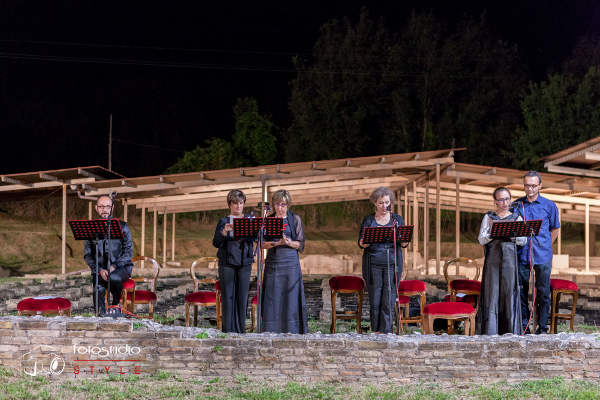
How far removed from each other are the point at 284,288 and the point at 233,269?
0.58 meters

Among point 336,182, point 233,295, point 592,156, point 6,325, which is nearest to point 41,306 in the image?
point 6,325

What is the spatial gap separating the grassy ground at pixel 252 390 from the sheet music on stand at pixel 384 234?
1.61m

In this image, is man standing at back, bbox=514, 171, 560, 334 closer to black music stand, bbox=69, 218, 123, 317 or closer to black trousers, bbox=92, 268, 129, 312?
black music stand, bbox=69, 218, 123, 317

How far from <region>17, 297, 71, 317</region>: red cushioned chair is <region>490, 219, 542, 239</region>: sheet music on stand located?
179 inches

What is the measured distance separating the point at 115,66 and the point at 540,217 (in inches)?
1826

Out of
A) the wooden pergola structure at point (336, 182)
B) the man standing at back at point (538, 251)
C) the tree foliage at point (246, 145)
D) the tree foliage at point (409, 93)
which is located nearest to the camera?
the man standing at back at point (538, 251)

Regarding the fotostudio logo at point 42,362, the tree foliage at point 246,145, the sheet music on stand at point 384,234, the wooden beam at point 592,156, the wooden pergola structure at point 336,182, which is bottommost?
the fotostudio logo at point 42,362

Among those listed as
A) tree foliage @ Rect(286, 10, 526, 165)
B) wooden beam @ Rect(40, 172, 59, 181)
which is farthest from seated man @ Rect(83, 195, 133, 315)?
tree foliage @ Rect(286, 10, 526, 165)

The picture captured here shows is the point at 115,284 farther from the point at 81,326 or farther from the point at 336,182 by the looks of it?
the point at 336,182

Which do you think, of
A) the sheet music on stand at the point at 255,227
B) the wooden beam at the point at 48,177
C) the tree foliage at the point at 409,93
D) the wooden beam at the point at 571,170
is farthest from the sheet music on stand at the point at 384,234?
the tree foliage at the point at 409,93

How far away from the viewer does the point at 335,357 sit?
5.69 meters

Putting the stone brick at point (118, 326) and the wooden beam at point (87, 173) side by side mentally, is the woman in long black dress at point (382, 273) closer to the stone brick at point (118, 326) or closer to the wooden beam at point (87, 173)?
the stone brick at point (118, 326)

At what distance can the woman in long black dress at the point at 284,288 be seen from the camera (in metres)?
7.03

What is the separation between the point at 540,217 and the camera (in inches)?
283
